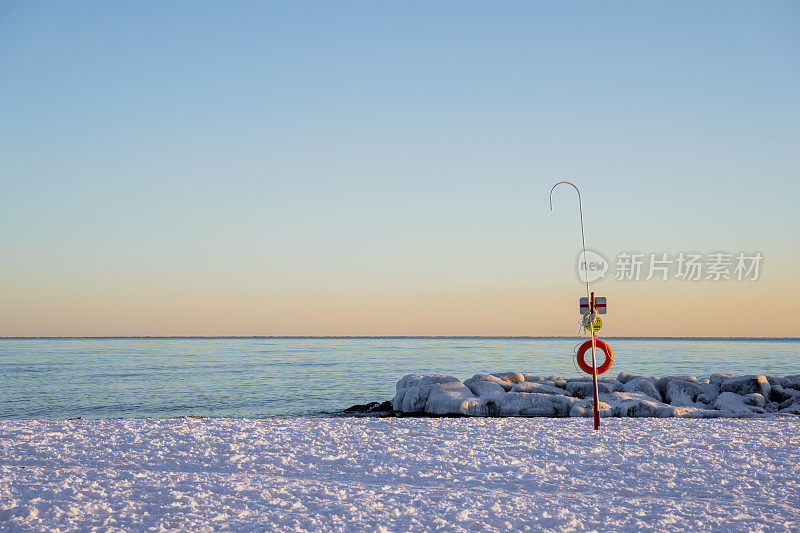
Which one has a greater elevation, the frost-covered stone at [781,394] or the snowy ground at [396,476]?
the snowy ground at [396,476]

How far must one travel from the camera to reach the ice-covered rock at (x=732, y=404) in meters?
14.8

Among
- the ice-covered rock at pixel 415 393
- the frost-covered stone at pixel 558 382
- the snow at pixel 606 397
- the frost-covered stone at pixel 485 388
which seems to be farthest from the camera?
the frost-covered stone at pixel 558 382

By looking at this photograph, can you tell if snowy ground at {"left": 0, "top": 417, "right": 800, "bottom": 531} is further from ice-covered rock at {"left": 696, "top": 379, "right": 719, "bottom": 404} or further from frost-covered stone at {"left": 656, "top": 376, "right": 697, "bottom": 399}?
frost-covered stone at {"left": 656, "top": 376, "right": 697, "bottom": 399}

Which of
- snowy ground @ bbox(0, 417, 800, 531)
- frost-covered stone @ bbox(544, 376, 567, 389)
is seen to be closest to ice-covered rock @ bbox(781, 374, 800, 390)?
frost-covered stone @ bbox(544, 376, 567, 389)

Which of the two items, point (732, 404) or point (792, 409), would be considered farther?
point (792, 409)

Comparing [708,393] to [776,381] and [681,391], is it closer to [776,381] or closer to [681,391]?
[681,391]

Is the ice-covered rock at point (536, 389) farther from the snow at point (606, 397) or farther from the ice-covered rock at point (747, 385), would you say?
the ice-covered rock at point (747, 385)

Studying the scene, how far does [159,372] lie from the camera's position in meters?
35.9

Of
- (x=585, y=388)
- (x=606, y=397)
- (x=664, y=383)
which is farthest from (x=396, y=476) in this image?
(x=664, y=383)

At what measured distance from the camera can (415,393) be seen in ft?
56.5

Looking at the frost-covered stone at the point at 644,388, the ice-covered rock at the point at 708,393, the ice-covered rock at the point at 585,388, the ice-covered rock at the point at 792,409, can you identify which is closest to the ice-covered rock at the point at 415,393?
the ice-covered rock at the point at 585,388

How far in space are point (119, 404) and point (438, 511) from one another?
20353mm

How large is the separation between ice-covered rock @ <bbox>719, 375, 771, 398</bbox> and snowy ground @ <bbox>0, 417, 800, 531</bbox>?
6.67 m

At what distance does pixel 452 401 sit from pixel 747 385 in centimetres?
886
